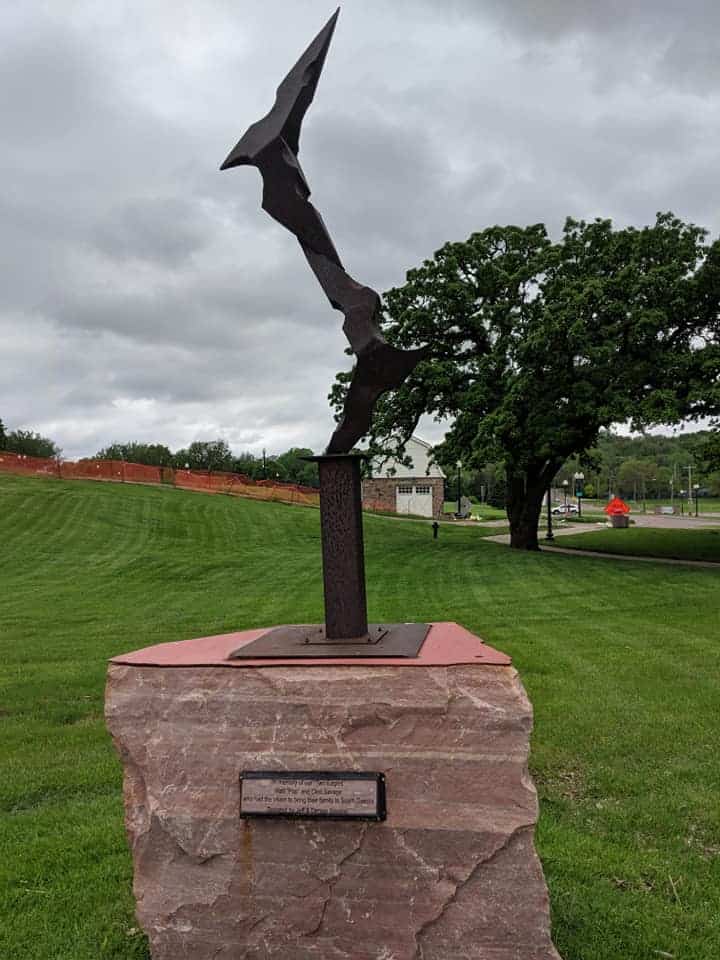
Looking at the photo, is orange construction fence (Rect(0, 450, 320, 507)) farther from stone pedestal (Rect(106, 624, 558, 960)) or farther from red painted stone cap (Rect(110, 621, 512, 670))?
stone pedestal (Rect(106, 624, 558, 960))

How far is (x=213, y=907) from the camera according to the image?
3338 mm

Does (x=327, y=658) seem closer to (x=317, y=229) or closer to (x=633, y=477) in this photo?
(x=317, y=229)

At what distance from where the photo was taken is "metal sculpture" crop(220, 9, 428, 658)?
160 inches

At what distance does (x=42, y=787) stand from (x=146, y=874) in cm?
259

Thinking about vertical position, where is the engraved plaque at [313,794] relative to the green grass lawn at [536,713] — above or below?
above

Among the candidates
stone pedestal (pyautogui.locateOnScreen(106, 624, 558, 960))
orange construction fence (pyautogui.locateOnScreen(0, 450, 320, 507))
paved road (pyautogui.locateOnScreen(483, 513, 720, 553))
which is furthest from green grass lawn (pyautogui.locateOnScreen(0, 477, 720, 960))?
orange construction fence (pyautogui.locateOnScreen(0, 450, 320, 507))

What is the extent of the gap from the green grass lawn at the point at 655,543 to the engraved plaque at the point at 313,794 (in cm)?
2113

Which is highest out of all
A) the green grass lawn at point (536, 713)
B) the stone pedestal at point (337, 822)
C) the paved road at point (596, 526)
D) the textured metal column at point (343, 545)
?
the textured metal column at point (343, 545)

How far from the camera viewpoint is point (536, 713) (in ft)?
23.0

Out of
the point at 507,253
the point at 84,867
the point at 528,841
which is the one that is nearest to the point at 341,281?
the point at 528,841

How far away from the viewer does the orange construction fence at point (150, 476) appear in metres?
37.4

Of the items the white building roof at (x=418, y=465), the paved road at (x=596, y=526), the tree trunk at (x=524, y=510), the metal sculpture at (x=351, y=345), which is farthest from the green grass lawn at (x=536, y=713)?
the white building roof at (x=418, y=465)

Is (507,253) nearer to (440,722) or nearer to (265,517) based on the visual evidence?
(265,517)

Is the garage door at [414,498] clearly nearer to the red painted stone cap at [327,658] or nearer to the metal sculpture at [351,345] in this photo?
the metal sculpture at [351,345]
